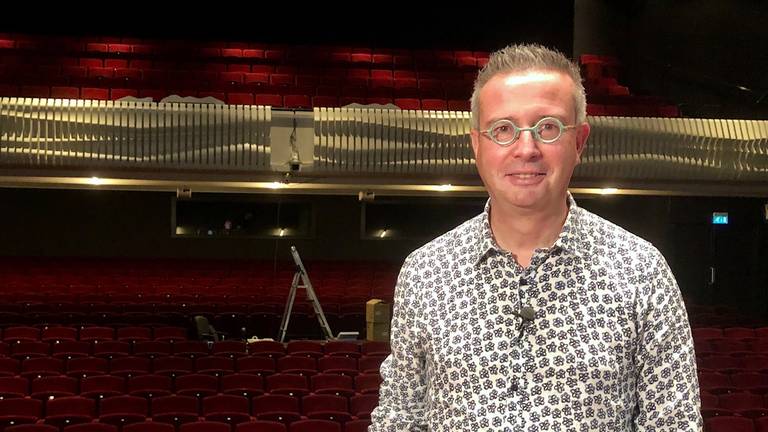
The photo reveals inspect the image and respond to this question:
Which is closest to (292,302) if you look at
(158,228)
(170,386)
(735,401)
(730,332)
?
(170,386)

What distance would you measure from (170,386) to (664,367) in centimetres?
710

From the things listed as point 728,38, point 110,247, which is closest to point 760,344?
point 728,38

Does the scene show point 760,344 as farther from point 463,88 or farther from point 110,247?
point 110,247

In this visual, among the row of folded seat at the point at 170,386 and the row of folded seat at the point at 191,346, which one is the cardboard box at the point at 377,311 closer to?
the row of folded seat at the point at 191,346

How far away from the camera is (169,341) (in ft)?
32.0

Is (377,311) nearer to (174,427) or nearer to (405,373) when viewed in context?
(174,427)

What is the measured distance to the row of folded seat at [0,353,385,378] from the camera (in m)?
8.45

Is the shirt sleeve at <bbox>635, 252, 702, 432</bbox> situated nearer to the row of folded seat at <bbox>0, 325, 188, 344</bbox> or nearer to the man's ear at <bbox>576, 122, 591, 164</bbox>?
the man's ear at <bbox>576, 122, 591, 164</bbox>

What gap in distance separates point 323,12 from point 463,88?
4.14 m

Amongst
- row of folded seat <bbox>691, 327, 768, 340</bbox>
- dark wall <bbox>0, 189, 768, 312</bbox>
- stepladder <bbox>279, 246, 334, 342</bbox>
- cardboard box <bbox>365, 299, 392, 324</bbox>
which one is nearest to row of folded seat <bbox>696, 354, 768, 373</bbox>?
row of folded seat <bbox>691, 327, 768, 340</bbox>

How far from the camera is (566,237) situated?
1403mm

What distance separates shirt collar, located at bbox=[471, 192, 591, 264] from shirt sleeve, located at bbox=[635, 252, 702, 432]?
11cm

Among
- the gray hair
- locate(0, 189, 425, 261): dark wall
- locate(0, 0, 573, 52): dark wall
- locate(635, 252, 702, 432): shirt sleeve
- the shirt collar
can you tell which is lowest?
locate(635, 252, 702, 432): shirt sleeve

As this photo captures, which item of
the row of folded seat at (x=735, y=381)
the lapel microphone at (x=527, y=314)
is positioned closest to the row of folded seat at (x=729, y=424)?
the row of folded seat at (x=735, y=381)
